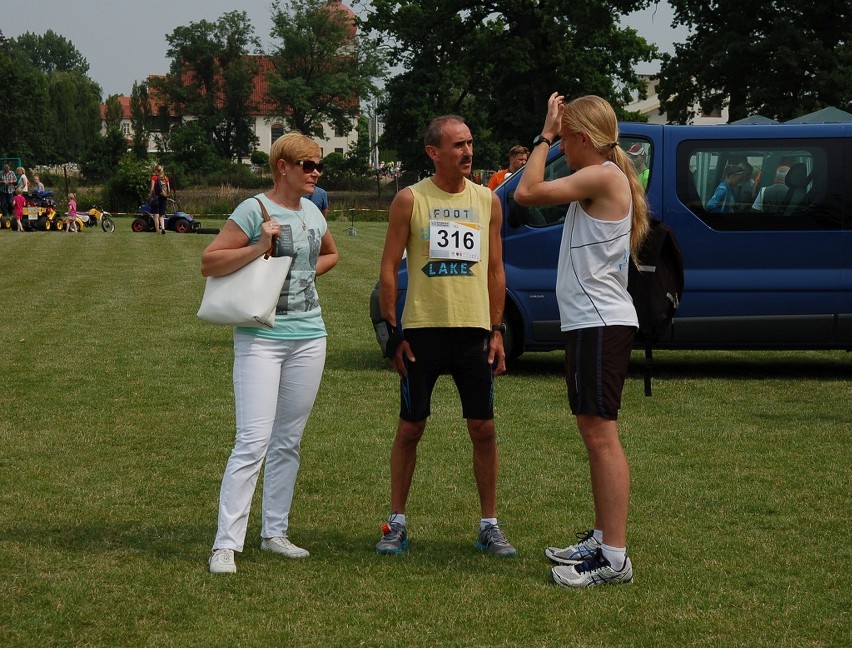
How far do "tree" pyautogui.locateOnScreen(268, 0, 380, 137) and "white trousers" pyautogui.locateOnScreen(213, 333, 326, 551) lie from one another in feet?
359

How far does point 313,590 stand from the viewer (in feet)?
16.6

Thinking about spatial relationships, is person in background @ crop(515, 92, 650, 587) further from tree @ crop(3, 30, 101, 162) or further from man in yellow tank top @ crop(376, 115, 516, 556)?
tree @ crop(3, 30, 101, 162)

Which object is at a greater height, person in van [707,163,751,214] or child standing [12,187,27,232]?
person in van [707,163,751,214]

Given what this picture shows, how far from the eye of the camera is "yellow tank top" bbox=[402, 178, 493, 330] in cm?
550

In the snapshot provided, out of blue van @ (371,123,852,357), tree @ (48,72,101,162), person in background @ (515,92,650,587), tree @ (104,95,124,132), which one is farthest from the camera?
tree @ (104,95,124,132)

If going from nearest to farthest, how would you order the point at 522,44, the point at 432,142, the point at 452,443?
the point at 432,142, the point at 452,443, the point at 522,44

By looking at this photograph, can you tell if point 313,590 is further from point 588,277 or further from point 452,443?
point 452,443

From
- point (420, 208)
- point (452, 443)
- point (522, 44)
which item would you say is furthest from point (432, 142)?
point (522, 44)

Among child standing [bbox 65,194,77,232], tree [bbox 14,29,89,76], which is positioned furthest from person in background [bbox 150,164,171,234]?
tree [bbox 14,29,89,76]

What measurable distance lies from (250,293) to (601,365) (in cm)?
146

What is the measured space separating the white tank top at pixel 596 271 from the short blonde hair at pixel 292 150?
113cm

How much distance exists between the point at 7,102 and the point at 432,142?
10459cm

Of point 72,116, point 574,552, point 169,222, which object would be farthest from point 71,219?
point 72,116

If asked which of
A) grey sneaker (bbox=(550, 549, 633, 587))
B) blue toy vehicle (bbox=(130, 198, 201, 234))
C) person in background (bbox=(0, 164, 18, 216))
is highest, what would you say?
person in background (bbox=(0, 164, 18, 216))
